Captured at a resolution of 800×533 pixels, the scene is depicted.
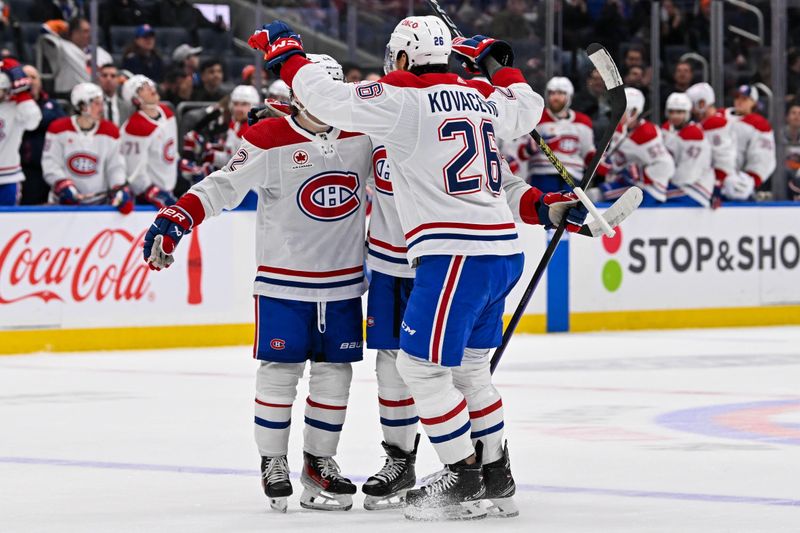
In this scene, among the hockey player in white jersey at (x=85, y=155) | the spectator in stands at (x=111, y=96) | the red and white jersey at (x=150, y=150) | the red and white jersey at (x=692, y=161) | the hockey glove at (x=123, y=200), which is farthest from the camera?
the red and white jersey at (x=692, y=161)

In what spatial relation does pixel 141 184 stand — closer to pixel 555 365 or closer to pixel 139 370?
pixel 139 370

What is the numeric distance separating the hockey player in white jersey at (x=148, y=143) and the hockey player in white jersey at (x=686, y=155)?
368cm

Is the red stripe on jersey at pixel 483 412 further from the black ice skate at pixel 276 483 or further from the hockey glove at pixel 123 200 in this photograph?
the hockey glove at pixel 123 200

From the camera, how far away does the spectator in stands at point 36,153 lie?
33.7 feet

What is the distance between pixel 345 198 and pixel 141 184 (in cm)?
591

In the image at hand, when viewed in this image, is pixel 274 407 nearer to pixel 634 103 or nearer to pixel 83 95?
pixel 83 95

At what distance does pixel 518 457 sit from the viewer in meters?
5.50

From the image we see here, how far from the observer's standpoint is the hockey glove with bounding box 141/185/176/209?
10320 mm

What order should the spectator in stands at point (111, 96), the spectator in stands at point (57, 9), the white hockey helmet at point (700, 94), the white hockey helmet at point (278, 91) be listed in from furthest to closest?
the white hockey helmet at point (700, 94)
the spectator in stands at point (57, 9)
the white hockey helmet at point (278, 91)
the spectator in stands at point (111, 96)

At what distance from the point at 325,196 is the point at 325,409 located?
62 centimetres

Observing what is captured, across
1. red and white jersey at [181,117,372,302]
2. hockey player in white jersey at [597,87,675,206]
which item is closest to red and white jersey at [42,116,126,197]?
hockey player in white jersey at [597,87,675,206]

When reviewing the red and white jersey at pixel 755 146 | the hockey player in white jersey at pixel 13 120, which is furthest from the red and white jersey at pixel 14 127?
the red and white jersey at pixel 755 146

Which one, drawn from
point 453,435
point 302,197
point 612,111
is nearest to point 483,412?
point 453,435

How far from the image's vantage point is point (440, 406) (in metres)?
4.35
